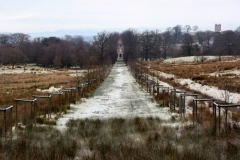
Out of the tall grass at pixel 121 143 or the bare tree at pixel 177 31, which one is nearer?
the tall grass at pixel 121 143

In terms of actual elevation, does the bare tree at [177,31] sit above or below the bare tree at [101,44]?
above

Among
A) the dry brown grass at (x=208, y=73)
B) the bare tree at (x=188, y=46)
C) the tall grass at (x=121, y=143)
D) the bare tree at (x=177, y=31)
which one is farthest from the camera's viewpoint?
the bare tree at (x=177, y=31)

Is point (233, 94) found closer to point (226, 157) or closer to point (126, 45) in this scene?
point (226, 157)

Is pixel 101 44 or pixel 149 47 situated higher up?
pixel 101 44

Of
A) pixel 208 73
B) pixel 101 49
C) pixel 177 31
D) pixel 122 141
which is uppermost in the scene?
pixel 177 31

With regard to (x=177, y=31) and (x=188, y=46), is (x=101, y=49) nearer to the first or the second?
(x=188, y=46)

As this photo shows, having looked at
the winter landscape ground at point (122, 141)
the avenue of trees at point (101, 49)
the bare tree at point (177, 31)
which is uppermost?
the bare tree at point (177, 31)

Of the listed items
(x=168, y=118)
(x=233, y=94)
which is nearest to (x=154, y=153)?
(x=168, y=118)

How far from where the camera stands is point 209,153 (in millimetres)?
6320

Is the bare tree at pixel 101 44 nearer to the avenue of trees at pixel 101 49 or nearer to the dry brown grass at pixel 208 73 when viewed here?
the avenue of trees at pixel 101 49

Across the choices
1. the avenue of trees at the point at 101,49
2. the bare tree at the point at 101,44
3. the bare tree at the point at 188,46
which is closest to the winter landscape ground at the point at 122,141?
the avenue of trees at the point at 101,49

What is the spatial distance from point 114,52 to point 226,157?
92.2m

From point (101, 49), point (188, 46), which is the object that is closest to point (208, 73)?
point (101, 49)

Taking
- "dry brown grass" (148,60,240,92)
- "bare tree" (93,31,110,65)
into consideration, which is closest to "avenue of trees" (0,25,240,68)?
"bare tree" (93,31,110,65)
